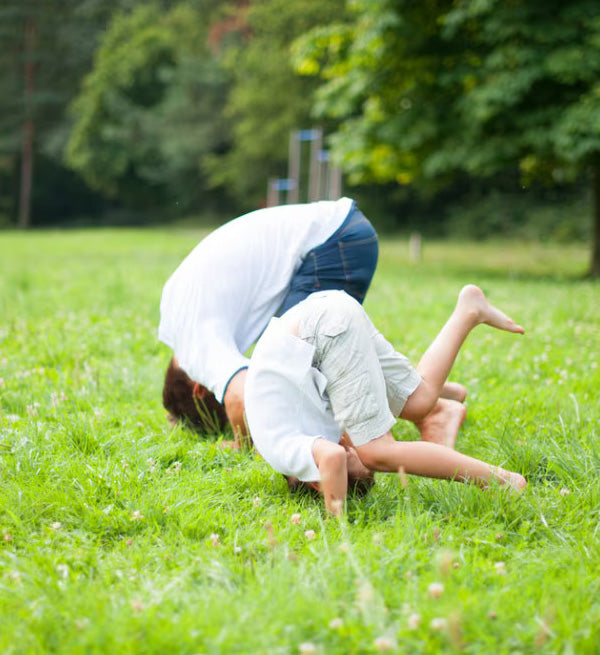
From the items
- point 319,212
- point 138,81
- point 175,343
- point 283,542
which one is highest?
point 138,81

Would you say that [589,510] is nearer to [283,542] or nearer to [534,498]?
[534,498]

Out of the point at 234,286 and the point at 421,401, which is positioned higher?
the point at 234,286

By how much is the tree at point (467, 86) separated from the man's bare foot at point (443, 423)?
26.2 ft

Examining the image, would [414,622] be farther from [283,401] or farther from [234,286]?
[234,286]

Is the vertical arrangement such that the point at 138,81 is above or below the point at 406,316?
above

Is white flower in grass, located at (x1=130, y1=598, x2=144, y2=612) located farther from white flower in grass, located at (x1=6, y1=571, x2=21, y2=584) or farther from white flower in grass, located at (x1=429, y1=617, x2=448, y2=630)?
white flower in grass, located at (x1=429, y1=617, x2=448, y2=630)

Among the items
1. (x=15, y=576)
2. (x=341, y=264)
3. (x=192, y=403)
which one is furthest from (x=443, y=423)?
(x=15, y=576)

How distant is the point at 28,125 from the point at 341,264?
139ft

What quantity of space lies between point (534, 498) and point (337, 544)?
80cm

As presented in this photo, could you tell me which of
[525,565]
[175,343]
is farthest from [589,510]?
[175,343]

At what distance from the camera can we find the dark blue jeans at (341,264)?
3807 mm

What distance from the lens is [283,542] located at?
2430mm

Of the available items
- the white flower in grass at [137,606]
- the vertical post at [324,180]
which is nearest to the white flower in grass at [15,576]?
the white flower in grass at [137,606]

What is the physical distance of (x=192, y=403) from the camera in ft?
11.8
